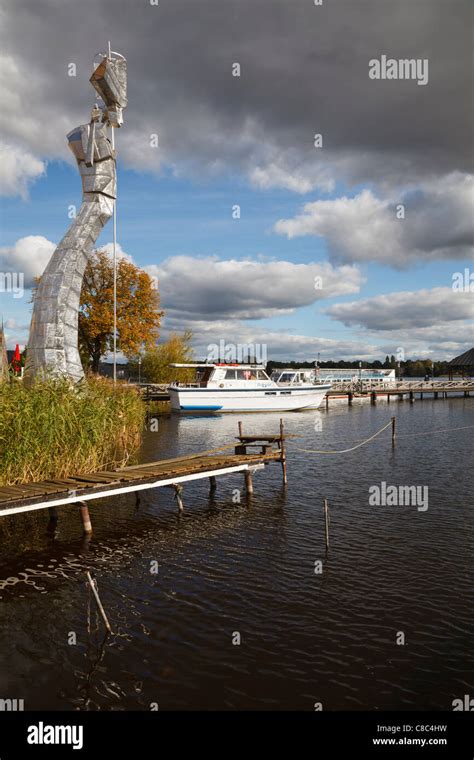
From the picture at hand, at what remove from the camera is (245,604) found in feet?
29.7

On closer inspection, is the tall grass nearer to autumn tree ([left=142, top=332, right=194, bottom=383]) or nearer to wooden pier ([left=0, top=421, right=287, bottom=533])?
wooden pier ([left=0, top=421, right=287, bottom=533])

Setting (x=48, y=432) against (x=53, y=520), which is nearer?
(x=53, y=520)

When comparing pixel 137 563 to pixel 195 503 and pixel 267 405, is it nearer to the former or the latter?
pixel 195 503

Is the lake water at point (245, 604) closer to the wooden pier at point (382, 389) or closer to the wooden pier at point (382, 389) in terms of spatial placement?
the wooden pier at point (382, 389)

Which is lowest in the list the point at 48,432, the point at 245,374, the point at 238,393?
the point at 48,432

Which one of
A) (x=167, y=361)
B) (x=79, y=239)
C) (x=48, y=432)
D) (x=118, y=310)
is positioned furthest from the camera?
(x=167, y=361)

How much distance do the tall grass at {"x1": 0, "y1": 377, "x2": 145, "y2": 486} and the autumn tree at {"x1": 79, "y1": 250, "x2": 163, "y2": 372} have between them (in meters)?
26.6

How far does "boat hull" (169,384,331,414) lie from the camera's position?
4438cm

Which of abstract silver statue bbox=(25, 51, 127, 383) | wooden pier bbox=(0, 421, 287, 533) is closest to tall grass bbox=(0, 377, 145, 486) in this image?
wooden pier bbox=(0, 421, 287, 533)

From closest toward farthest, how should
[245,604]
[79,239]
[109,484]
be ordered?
[245,604] → [109,484] → [79,239]

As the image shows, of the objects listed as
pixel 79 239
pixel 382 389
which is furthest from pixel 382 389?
pixel 79 239

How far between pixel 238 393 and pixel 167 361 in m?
19.7

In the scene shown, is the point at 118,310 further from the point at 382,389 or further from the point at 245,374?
the point at 382,389

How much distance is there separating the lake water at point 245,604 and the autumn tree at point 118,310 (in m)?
29.1
